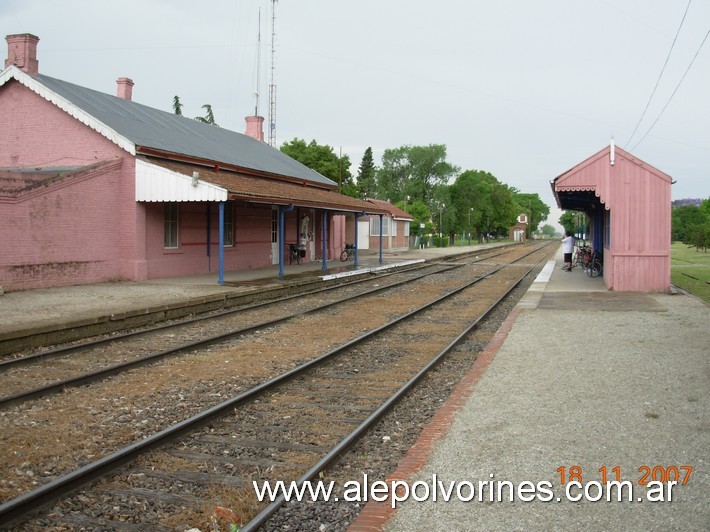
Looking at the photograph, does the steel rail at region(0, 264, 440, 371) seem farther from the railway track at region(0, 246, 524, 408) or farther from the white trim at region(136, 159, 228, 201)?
the white trim at region(136, 159, 228, 201)

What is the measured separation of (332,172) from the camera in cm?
6350

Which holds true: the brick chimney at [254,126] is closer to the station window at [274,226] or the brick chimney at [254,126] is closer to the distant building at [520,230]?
the station window at [274,226]

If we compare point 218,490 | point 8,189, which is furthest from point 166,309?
point 218,490

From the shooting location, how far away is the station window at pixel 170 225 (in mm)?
19641

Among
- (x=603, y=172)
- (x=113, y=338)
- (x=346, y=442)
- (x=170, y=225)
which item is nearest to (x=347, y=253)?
(x=170, y=225)

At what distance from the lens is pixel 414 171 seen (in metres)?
101

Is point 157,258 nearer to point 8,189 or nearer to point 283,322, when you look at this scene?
point 8,189

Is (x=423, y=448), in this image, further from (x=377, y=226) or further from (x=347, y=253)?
(x=377, y=226)

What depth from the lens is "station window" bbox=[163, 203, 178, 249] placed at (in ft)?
64.4

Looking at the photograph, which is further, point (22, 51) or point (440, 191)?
point (440, 191)

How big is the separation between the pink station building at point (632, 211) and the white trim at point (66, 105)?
38.6ft

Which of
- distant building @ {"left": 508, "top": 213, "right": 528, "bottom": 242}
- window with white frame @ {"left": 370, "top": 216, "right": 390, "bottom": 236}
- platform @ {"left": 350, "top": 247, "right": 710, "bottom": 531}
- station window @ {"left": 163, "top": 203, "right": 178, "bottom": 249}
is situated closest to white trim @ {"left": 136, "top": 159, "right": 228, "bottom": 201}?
station window @ {"left": 163, "top": 203, "right": 178, "bottom": 249}

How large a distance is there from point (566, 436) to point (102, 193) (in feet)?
50.3

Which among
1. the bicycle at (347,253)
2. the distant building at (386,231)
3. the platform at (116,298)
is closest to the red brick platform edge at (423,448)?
the platform at (116,298)
